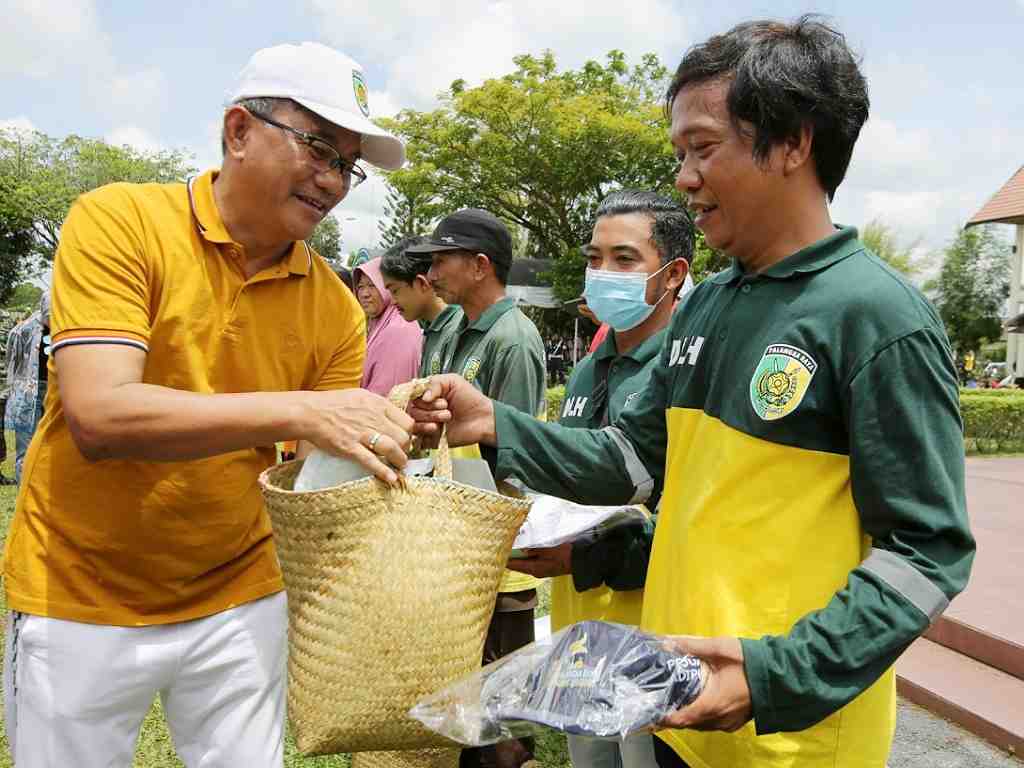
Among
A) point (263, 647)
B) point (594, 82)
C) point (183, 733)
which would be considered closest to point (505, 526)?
point (263, 647)

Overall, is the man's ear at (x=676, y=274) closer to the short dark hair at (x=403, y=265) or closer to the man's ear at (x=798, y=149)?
the man's ear at (x=798, y=149)

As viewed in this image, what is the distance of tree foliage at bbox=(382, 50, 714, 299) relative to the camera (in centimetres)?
2312

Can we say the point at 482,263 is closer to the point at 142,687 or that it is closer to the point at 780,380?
the point at 142,687

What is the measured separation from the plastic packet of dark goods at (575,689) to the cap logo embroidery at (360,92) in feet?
3.98

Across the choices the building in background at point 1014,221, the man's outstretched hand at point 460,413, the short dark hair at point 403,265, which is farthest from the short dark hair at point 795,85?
the building in background at point 1014,221

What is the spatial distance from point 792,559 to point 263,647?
132cm

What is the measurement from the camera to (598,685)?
48.4 inches

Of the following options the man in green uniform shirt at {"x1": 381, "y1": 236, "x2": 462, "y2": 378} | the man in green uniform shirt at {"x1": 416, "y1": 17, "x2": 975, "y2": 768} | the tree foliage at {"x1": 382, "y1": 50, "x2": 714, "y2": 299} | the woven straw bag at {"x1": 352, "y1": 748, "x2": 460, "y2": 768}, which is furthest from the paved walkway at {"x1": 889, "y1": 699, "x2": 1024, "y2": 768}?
the tree foliage at {"x1": 382, "y1": 50, "x2": 714, "y2": 299}

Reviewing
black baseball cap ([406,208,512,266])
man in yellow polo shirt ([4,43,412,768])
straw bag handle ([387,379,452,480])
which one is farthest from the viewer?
black baseball cap ([406,208,512,266])

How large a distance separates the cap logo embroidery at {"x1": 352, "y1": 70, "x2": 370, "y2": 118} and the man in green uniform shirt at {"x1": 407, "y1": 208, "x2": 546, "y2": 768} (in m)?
1.56

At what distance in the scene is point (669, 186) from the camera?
23.9 metres

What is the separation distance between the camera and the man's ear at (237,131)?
185cm

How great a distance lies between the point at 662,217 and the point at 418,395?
1.46 metres

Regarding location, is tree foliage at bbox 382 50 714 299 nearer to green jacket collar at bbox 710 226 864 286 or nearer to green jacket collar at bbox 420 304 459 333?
green jacket collar at bbox 420 304 459 333
